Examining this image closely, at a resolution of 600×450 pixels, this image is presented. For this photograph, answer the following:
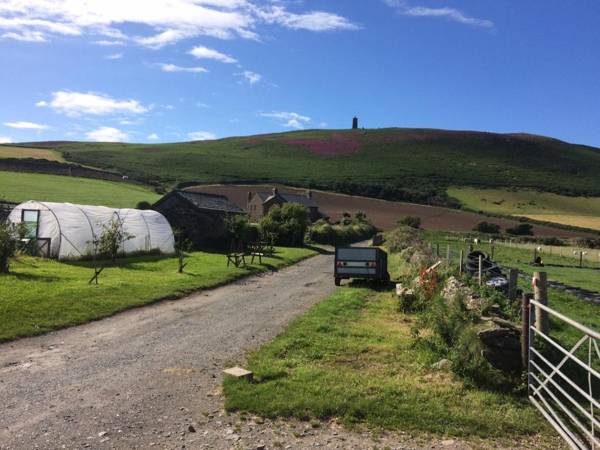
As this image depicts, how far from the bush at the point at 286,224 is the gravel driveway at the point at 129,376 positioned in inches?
1270

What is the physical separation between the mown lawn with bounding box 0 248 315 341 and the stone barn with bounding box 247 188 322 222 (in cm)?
5459

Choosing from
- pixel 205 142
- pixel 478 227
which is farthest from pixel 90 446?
pixel 205 142

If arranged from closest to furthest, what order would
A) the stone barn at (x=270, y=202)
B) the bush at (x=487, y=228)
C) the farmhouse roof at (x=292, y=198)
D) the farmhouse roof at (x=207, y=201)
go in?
the farmhouse roof at (x=207, y=201) → the bush at (x=487, y=228) → the stone barn at (x=270, y=202) → the farmhouse roof at (x=292, y=198)

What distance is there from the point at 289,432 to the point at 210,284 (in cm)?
1422

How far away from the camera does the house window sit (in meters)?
26.0

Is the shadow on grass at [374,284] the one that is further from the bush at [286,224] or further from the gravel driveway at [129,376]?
the bush at [286,224]

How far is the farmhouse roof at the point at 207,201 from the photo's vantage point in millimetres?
40062

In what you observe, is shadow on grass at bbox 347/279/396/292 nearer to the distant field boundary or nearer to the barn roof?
the barn roof

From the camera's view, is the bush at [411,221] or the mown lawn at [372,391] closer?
the mown lawn at [372,391]

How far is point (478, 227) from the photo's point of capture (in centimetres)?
7675

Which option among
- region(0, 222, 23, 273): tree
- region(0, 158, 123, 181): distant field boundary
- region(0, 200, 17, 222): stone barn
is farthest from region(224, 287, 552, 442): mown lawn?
region(0, 158, 123, 181): distant field boundary

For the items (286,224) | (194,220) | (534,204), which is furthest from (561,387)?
(534,204)

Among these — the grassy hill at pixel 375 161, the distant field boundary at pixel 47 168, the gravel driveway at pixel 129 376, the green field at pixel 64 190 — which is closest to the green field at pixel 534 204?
the grassy hill at pixel 375 161

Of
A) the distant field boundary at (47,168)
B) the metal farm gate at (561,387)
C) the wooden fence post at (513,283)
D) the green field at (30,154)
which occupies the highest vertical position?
the green field at (30,154)
